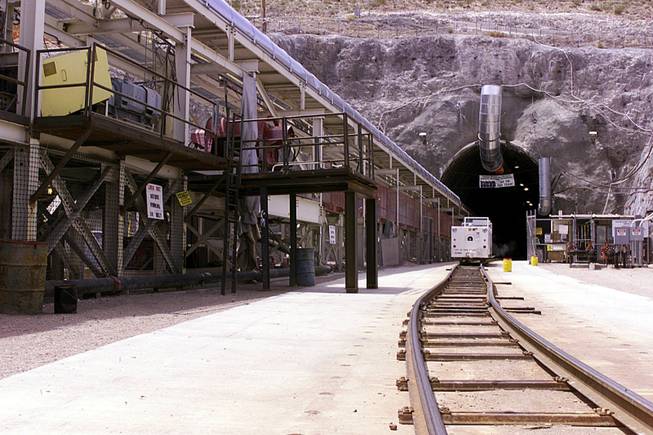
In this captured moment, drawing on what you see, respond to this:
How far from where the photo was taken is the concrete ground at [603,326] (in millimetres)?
8062

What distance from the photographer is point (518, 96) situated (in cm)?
6419

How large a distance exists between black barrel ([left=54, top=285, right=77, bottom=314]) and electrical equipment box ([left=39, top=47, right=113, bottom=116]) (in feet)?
12.8

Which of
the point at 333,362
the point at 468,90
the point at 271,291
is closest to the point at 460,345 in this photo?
the point at 333,362

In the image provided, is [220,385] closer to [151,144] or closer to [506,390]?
[506,390]

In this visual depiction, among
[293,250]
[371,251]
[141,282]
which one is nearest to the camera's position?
[141,282]

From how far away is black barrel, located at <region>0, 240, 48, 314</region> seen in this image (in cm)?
1187

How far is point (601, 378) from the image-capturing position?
6.34m

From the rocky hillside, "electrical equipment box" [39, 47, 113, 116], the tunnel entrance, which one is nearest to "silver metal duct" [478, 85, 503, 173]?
the tunnel entrance

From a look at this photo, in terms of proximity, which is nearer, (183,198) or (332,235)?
(183,198)

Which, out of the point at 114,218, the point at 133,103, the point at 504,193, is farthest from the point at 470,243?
the point at 504,193

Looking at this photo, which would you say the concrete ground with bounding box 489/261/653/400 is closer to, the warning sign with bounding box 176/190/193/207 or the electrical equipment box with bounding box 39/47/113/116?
the warning sign with bounding box 176/190/193/207

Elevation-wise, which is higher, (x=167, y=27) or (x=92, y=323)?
(x=167, y=27)

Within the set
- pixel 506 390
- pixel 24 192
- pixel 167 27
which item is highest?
pixel 167 27

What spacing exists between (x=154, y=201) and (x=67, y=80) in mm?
3902
